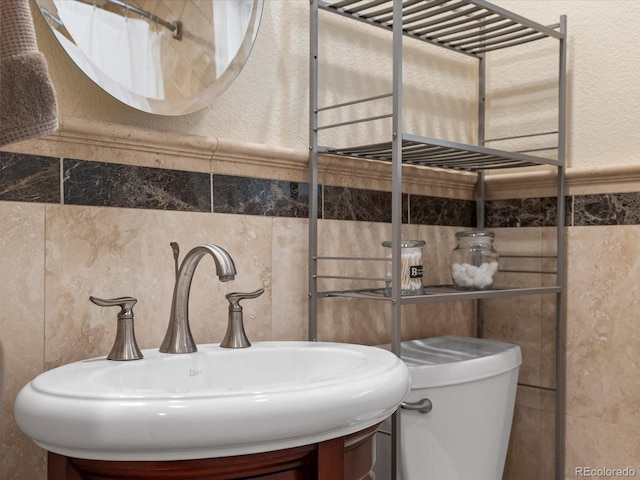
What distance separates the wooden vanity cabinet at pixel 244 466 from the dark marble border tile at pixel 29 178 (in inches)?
18.3

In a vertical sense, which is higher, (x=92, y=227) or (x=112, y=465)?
(x=92, y=227)

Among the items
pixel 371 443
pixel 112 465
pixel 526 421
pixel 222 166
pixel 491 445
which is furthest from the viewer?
pixel 526 421

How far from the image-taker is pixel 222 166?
1367 millimetres

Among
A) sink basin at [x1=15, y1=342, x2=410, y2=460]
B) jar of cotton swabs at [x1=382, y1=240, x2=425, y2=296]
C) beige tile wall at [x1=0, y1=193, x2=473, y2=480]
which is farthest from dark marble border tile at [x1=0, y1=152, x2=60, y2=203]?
jar of cotton swabs at [x1=382, y1=240, x2=425, y2=296]

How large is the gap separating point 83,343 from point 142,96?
1.56ft

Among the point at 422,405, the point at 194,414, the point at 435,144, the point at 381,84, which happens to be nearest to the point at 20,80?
the point at 194,414

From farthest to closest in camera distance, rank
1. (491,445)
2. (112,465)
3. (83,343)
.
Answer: (491,445)
(83,343)
(112,465)

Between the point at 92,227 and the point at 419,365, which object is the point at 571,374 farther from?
the point at 92,227

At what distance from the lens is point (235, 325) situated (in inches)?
48.2

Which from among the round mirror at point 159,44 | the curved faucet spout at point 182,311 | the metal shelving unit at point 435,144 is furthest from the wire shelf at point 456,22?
the curved faucet spout at point 182,311

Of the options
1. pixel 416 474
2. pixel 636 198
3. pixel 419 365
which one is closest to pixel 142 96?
pixel 419 365

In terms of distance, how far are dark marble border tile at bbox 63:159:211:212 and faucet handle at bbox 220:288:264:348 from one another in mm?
225

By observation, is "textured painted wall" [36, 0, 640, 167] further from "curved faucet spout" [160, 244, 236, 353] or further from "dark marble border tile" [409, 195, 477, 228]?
"curved faucet spout" [160, 244, 236, 353]

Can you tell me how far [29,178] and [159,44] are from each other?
0.37 metres
